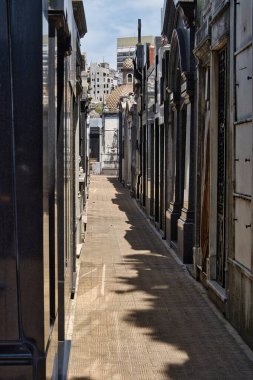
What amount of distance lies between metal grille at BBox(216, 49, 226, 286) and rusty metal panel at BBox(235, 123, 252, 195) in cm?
108

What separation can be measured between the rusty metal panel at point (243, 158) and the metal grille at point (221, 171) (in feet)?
3.54

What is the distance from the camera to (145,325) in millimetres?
6758

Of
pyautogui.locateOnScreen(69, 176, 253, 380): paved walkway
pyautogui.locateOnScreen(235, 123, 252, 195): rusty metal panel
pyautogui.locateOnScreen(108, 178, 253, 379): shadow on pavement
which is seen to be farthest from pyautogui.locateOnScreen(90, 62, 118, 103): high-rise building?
pyautogui.locateOnScreen(235, 123, 252, 195): rusty metal panel

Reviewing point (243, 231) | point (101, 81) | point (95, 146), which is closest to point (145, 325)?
point (243, 231)

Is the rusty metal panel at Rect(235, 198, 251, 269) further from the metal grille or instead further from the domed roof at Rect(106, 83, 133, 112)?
the domed roof at Rect(106, 83, 133, 112)

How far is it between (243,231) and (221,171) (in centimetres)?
182

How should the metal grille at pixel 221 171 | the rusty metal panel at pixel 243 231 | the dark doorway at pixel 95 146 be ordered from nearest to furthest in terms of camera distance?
1. the rusty metal panel at pixel 243 231
2. the metal grille at pixel 221 171
3. the dark doorway at pixel 95 146

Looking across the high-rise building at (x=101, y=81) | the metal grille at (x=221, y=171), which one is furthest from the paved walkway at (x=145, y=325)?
the high-rise building at (x=101, y=81)

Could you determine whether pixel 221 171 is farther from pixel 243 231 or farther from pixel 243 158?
pixel 243 231

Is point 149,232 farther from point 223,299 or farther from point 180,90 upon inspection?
point 223,299

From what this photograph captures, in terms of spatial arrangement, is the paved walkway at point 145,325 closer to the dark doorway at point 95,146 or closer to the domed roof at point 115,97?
the dark doorway at point 95,146

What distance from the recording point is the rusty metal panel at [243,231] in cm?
599

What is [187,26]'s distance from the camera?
34.0 feet

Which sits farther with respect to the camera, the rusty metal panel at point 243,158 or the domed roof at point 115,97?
the domed roof at point 115,97
